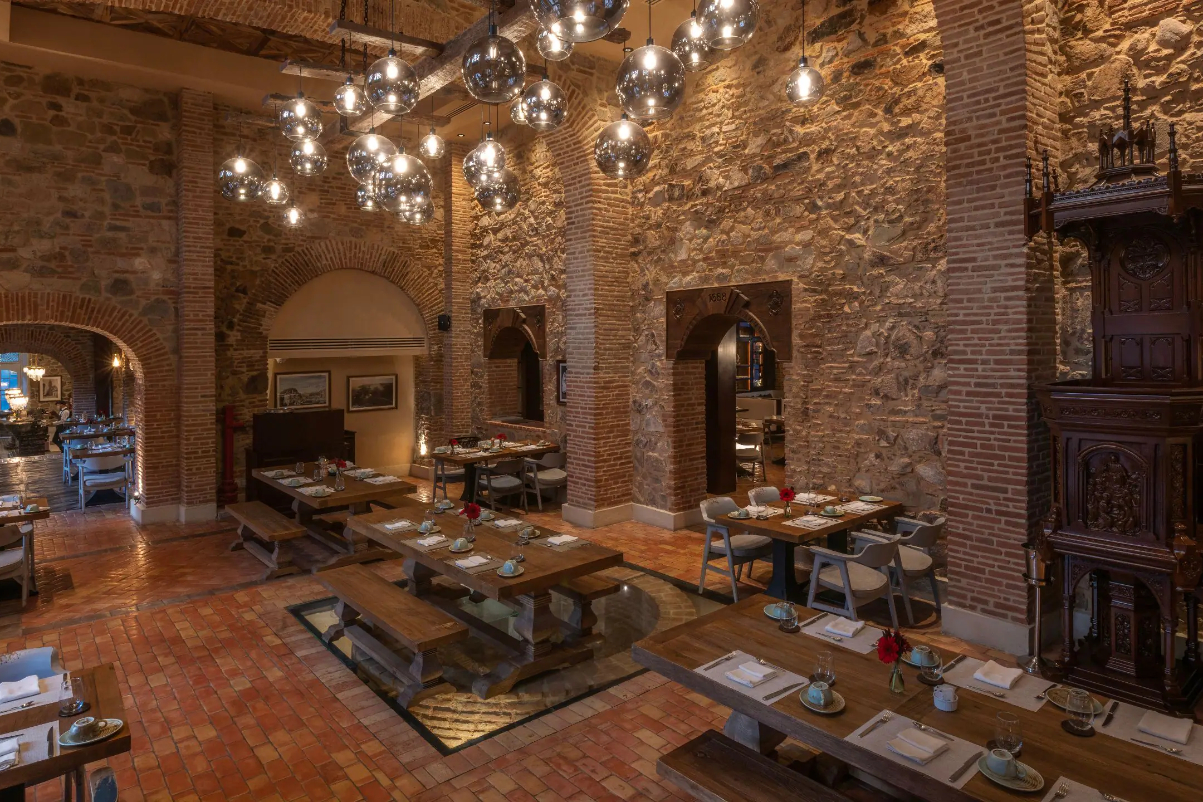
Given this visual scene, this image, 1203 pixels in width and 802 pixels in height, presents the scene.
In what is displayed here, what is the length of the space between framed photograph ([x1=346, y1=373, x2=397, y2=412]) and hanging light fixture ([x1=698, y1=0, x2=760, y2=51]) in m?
10.0

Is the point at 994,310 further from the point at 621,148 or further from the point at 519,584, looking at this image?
the point at 519,584

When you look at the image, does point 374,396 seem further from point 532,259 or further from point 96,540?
point 96,540

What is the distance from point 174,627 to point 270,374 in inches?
239

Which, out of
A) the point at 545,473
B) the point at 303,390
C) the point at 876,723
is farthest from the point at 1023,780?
the point at 303,390

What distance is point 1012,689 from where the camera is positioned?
3.06 meters

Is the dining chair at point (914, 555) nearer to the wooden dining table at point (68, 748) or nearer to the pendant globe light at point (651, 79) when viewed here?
the pendant globe light at point (651, 79)

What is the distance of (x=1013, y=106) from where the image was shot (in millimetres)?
4961

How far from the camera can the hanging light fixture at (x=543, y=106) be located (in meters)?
4.04

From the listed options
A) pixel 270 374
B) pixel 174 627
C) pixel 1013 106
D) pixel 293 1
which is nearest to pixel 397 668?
pixel 174 627

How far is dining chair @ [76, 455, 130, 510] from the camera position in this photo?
1005 cm

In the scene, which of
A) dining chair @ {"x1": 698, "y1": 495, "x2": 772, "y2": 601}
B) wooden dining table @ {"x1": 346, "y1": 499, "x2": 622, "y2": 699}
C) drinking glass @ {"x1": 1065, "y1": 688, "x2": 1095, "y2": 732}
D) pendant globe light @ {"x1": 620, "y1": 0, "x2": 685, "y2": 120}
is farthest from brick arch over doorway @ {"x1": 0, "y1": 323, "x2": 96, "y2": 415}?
drinking glass @ {"x1": 1065, "y1": 688, "x2": 1095, "y2": 732}

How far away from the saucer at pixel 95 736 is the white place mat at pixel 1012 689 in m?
3.44

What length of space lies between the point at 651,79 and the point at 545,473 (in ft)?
23.5

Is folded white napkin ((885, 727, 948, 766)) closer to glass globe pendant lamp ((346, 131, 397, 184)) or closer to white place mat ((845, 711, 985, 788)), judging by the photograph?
white place mat ((845, 711, 985, 788))
